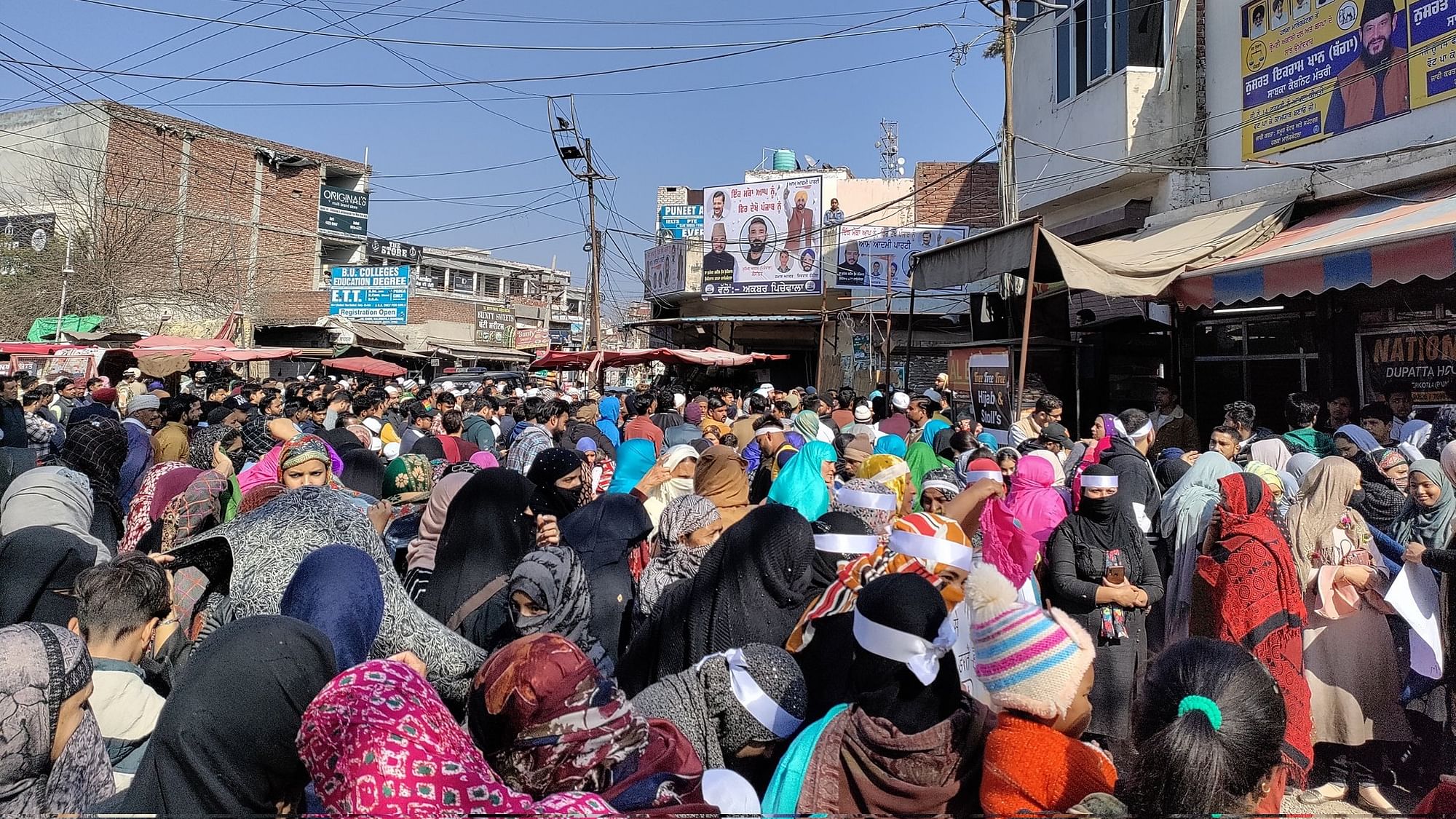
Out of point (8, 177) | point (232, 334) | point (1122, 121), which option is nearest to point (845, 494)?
point (1122, 121)

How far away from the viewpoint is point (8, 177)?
95.5 feet

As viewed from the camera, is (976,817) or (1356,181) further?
(1356,181)

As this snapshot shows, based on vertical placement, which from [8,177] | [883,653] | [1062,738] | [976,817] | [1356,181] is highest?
[8,177]

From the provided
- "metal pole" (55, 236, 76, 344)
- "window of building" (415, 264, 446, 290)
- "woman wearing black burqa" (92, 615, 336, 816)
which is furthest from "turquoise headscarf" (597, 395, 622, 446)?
"window of building" (415, 264, 446, 290)

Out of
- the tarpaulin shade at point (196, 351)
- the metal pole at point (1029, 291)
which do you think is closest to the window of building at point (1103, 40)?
the metal pole at point (1029, 291)

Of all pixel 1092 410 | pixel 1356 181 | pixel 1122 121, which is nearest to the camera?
pixel 1356 181

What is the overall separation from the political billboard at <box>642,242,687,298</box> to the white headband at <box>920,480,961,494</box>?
23.7m

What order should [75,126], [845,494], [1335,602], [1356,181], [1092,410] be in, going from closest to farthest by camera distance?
[1335,602], [845,494], [1356,181], [1092,410], [75,126]

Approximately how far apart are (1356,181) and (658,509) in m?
8.28

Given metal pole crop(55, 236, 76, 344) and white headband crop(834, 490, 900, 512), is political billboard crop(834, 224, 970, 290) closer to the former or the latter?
metal pole crop(55, 236, 76, 344)

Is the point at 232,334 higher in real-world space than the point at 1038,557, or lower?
higher

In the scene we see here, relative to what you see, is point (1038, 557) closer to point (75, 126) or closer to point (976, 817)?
point (976, 817)

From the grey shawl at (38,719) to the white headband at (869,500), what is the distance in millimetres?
3044

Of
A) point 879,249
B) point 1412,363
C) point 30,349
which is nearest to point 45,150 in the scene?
point 30,349
